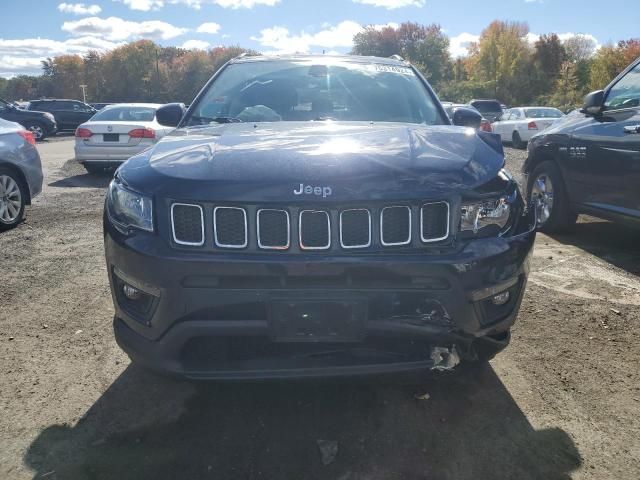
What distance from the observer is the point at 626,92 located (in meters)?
5.07

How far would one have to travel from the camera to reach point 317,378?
2311 mm

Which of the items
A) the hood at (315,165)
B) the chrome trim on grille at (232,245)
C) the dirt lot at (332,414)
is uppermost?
the hood at (315,165)

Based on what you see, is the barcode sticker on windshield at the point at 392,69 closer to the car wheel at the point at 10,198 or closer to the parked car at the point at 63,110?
the car wheel at the point at 10,198

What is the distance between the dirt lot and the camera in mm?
2326

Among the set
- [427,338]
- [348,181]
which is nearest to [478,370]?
[427,338]

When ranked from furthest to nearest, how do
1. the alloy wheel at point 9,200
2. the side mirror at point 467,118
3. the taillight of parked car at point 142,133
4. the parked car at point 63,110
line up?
the parked car at point 63,110 → the taillight of parked car at point 142,133 → the alloy wheel at point 9,200 → the side mirror at point 467,118

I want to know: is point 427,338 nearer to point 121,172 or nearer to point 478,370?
point 478,370

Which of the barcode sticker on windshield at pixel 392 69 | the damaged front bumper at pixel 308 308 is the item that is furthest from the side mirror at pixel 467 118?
the damaged front bumper at pixel 308 308

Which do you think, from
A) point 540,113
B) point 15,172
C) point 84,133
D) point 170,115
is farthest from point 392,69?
point 540,113

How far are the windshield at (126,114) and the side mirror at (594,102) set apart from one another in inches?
352

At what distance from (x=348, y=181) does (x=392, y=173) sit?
7.5 inches

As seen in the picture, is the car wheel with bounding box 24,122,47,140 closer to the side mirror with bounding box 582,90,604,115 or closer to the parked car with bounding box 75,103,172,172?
the parked car with bounding box 75,103,172,172

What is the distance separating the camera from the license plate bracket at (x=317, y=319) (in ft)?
7.22

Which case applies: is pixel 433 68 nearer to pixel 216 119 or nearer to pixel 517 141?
pixel 517 141
